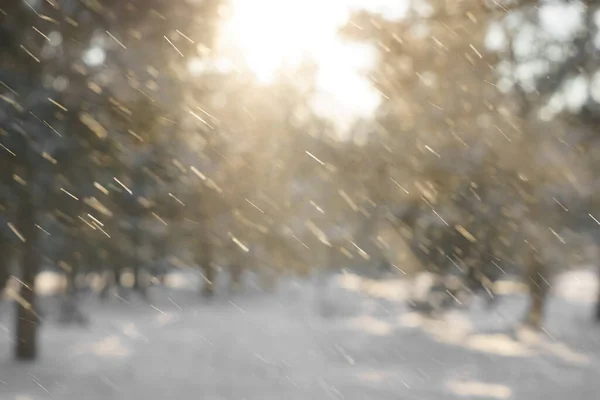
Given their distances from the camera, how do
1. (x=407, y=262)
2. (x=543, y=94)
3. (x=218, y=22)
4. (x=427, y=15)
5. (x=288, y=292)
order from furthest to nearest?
(x=288, y=292) < (x=407, y=262) < (x=543, y=94) < (x=218, y=22) < (x=427, y=15)

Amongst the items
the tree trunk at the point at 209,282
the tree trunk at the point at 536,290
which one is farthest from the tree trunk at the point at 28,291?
the tree trunk at the point at 536,290

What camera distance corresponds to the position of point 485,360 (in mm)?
10742

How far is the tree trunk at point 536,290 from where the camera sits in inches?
460

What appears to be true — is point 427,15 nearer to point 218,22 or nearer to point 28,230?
point 218,22

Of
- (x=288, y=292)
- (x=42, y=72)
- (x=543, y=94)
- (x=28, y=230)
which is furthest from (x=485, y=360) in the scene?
(x=288, y=292)

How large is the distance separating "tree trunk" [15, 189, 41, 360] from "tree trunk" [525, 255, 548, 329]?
787 cm

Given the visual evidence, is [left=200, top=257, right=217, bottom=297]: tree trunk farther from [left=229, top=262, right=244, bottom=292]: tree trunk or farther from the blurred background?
the blurred background

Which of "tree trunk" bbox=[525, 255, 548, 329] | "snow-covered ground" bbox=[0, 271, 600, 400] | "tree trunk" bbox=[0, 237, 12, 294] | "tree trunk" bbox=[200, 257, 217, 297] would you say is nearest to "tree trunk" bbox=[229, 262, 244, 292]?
"tree trunk" bbox=[200, 257, 217, 297]

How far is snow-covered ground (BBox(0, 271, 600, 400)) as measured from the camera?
757 centimetres

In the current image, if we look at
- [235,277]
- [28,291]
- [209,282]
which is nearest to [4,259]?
[28,291]

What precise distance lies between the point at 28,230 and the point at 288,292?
1580 centimetres

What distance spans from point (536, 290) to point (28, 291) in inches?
402

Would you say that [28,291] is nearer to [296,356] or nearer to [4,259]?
[4,259]

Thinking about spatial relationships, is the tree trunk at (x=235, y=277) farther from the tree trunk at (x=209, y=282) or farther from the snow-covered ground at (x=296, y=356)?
the snow-covered ground at (x=296, y=356)
